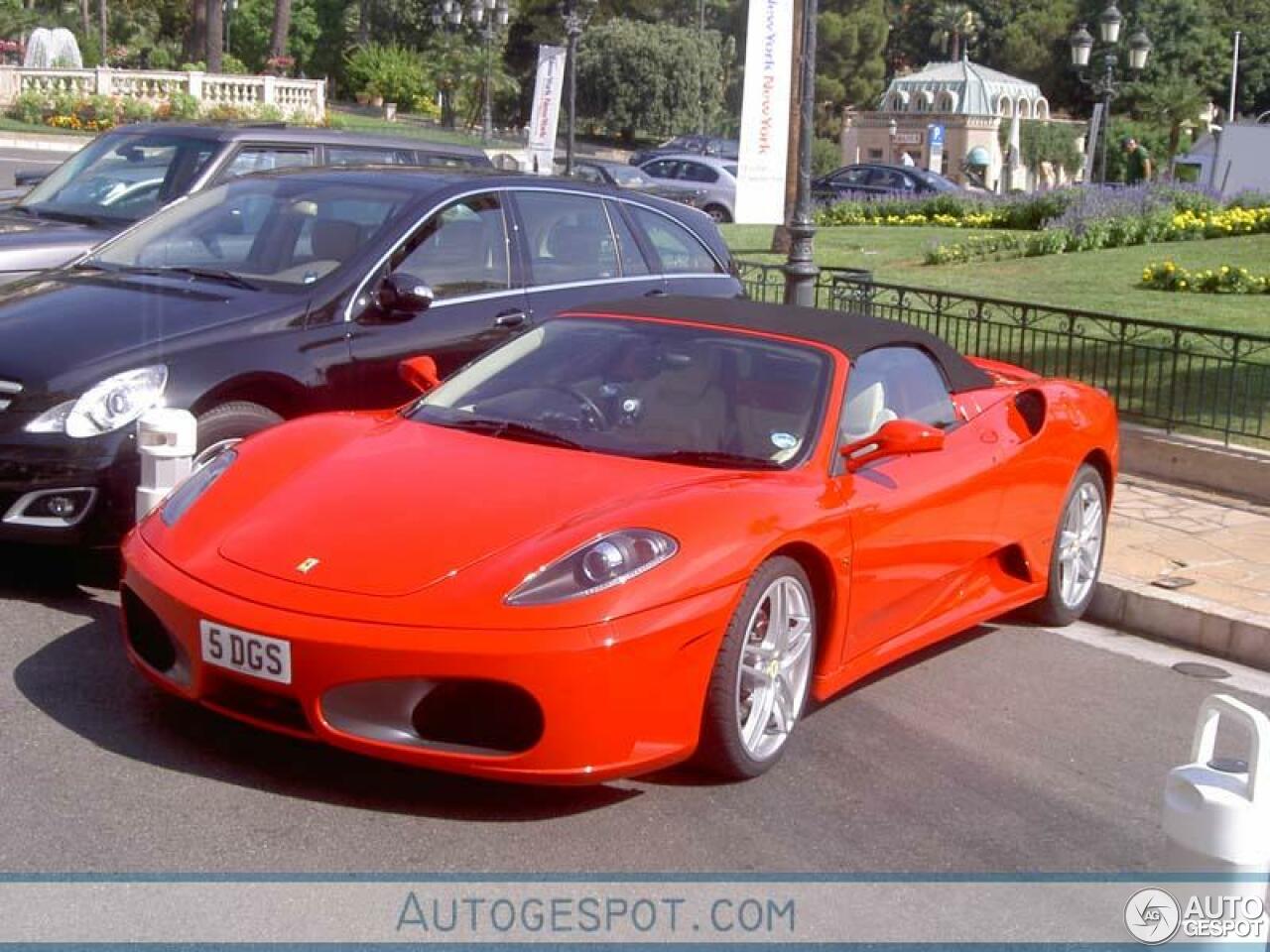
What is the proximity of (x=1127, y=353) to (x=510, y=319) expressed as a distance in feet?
14.7

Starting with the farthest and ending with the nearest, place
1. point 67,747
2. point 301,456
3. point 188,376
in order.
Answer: point 188,376 → point 301,456 → point 67,747

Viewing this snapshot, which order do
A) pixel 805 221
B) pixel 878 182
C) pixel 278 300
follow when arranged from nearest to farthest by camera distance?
pixel 278 300 → pixel 805 221 → pixel 878 182

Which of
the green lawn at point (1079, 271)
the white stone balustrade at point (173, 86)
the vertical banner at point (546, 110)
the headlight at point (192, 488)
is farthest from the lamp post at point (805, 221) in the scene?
the white stone balustrade at point (173, 86)

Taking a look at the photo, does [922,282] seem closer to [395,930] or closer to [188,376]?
[188,376]

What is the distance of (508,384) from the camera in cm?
596

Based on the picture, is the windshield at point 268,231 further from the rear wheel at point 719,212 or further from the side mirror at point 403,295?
the rear wheel at point 719,212

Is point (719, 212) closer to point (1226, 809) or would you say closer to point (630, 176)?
point (630, 176)

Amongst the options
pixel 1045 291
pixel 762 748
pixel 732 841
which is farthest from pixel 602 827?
pixel 1045 291

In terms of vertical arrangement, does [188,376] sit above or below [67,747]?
above

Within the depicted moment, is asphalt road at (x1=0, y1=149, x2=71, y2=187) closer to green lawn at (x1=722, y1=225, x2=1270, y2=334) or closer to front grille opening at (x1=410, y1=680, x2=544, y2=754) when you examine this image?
green lawn at (x1=722, y1=225, x2=1270, y2=334)

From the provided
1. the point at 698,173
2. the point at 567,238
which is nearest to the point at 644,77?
the point at 698,173

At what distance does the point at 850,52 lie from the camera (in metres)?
81.3

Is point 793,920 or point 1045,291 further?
point 1045,291

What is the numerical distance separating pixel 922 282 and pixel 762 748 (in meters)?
13.9
